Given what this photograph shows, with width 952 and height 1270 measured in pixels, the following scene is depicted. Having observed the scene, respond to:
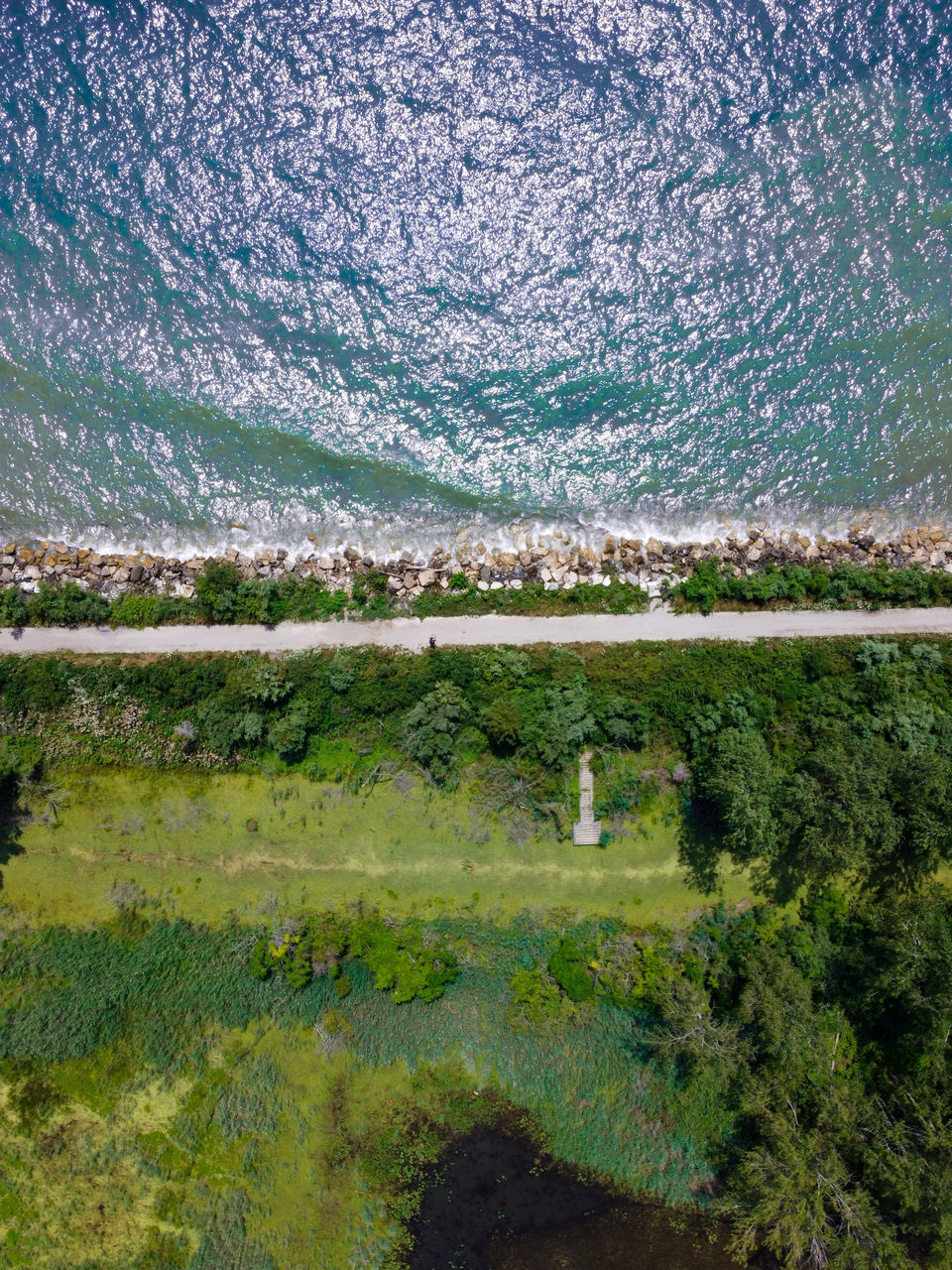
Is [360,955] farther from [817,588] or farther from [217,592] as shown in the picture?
[817,588]

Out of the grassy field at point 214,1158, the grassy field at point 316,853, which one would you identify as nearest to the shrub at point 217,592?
the grassy field at point 316,853

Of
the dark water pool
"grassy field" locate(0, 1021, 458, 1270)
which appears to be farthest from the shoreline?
the dark water pool

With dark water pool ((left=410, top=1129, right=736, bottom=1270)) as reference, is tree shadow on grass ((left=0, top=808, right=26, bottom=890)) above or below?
above

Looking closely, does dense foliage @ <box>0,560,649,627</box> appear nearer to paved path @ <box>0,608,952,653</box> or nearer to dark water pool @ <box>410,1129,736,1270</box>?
paved path @ <box>0,608,952,653</box>

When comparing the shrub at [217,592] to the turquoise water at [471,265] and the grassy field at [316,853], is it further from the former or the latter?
the grassy field at [316,853]

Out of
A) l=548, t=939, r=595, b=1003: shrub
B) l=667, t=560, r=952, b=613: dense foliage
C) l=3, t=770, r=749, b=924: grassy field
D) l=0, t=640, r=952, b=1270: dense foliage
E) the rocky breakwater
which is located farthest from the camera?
the rocky breakwater

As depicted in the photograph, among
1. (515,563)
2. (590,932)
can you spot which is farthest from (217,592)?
(590,932)

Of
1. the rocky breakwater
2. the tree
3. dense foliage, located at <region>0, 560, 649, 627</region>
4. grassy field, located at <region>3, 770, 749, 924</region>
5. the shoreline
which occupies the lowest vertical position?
grassy field, located at <region>3, 770, 749, 924</region>

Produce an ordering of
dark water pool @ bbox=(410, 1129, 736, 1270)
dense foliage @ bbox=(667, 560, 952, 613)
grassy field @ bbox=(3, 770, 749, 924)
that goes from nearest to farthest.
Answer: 1. dark water pool @ bbox=(410, 1129, 736, 1270)
2. grassy field @ bbox=(3, 770, 749, 924)
3. dense foliage @ bbox=(667, 560, 952, 613)

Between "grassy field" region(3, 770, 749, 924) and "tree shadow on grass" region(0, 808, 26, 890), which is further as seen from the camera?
"tree shadow on grass" region(0, 808, 26, 890)
